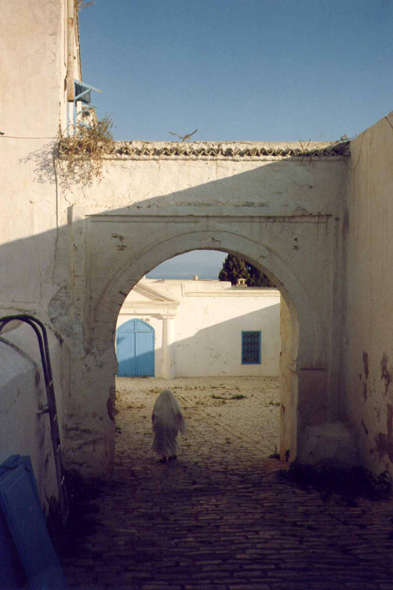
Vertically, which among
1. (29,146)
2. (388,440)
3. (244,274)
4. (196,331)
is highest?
(29,146)

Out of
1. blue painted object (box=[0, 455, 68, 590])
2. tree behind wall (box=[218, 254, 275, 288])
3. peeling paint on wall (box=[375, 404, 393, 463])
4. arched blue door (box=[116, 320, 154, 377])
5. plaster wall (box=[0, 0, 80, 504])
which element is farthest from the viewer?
tree behind wall (box=[218, 254, 275, 288])

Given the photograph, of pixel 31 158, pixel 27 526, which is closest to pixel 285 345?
pixel 31 158

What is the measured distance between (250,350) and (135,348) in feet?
13.7

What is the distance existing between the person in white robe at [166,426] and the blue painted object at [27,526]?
452 cm

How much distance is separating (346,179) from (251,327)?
12525 millimetres

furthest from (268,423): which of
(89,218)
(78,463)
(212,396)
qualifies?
(89,218)

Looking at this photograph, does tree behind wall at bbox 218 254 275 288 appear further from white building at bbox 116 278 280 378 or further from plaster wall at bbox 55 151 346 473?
plaster wall at bbox 55 151 346 473

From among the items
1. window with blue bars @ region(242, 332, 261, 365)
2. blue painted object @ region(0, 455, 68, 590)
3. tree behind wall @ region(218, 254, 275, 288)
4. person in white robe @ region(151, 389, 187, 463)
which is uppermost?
tree behind wall @ region(218, 254, 275, 288)

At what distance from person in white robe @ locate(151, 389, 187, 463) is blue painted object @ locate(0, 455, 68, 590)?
4518mm

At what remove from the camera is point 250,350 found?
753 inches

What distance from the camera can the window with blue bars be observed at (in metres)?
19.1

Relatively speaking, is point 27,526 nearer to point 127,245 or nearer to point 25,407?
point 25,407

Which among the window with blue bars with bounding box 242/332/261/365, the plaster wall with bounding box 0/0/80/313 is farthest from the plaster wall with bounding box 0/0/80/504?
the window with blue bars with bounding box 242/332/261/365

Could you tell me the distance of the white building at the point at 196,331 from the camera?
60.3 feet
